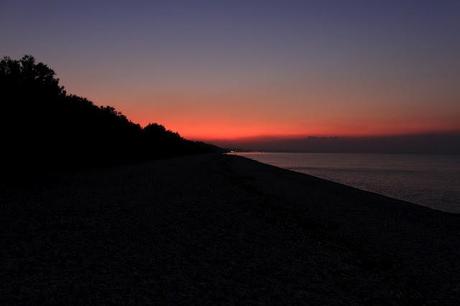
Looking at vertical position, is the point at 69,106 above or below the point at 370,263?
above

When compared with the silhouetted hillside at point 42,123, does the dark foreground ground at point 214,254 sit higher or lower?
lower

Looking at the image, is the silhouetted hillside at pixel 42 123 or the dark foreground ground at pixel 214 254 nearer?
the dark foreground ground at pixel 214 254

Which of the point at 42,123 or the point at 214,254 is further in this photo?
the point at 42,123

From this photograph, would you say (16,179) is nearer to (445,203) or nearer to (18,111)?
(18,111)

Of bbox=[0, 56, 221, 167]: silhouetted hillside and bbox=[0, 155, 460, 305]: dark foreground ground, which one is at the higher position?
bbox=[0, 56, 221, 167]: silhouetted hillside

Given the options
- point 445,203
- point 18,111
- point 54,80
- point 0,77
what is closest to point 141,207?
point 18,111

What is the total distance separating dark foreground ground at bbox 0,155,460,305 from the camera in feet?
35.1

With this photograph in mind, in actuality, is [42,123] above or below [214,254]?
above

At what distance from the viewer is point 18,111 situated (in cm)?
3809

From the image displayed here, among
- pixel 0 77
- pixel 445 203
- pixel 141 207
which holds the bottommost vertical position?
pixel 445 203

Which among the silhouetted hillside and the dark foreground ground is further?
the silhouetted hillside

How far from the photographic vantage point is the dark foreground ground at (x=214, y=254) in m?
10.7

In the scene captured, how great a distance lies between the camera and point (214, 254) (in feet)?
47.3

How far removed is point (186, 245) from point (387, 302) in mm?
7363
